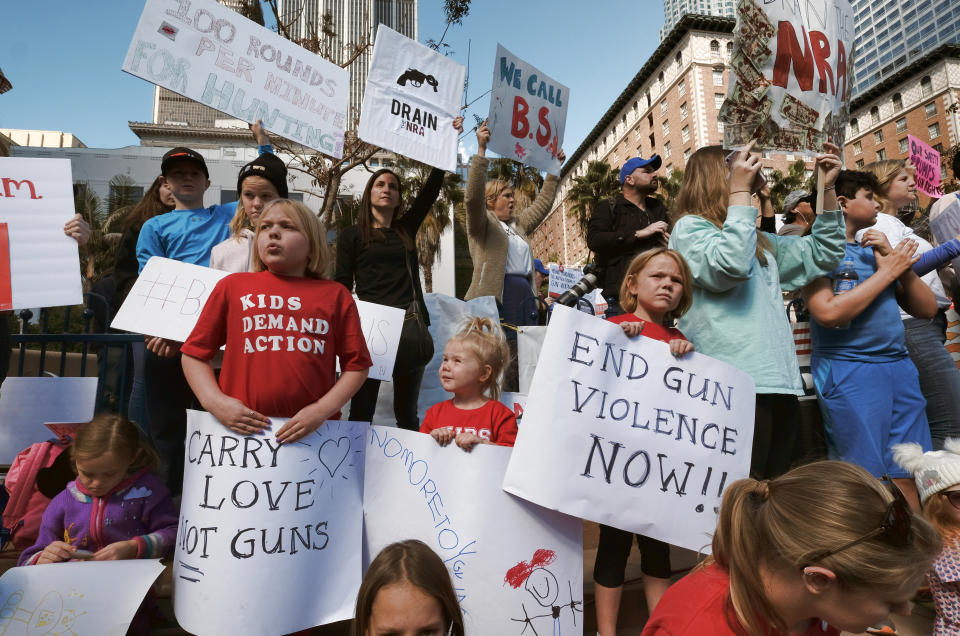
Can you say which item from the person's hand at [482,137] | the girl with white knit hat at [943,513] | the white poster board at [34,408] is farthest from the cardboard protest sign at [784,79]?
the white poster board at [34,408]

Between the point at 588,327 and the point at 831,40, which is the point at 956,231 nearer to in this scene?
the point at 831,40

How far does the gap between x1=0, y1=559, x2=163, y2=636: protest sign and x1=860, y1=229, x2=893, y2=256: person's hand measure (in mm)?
3414

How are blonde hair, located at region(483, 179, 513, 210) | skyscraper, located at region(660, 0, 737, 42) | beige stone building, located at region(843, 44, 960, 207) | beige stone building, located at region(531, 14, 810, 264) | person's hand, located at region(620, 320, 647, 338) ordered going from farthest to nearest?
1. skyscraper, located at region(660, 0, 737, 42)
2. beige stone building, located at region(531, 14, 810, 264)
3. beige stone building, located at region(843, 44, 960, 207)
4. blonde hair, located at region(483, 179, 513, 210)
5. person's hand, located at region(620, 320, 647, 338)

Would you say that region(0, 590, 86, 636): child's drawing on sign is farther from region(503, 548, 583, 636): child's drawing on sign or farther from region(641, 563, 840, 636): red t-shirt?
region(641, 563, 840, 636): red t-shirt

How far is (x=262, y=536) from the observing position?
190 cm

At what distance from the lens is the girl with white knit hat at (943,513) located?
226 centimetres

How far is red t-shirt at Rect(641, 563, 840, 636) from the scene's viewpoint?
50.4 inches

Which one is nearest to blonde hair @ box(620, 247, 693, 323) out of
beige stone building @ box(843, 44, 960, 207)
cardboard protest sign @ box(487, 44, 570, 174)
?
cardboard protest sign @ box(487, 44, 570, 174)

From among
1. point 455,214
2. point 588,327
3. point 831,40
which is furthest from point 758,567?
point 455,214

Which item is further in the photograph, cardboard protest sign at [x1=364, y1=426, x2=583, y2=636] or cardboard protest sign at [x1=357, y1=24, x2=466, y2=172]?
cardboard protest sign at [x1=357, y1=24, x2=466, y2=172]

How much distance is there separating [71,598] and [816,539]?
2.16 meters

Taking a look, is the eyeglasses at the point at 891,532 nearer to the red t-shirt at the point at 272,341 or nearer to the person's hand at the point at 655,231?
the red t-shirt at the point at 272,341

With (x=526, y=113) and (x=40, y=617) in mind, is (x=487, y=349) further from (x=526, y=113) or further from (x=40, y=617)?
(x=526, y=113)

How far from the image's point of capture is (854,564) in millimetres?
1230
